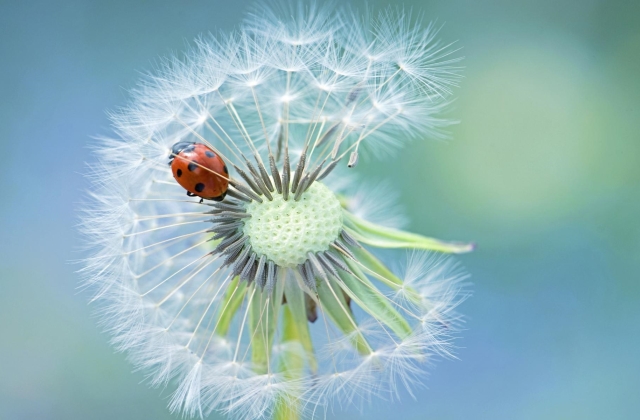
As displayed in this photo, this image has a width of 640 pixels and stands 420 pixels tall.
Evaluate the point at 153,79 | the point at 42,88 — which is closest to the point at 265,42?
the point at 153,79

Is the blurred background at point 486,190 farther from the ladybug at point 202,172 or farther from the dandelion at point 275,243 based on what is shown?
the ladybug at point 202,172

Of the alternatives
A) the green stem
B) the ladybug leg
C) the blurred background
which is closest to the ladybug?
the ladybug leg

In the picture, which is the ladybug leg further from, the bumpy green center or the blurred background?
the blurred background

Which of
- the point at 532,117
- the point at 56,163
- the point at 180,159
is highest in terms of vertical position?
the point at 532,117

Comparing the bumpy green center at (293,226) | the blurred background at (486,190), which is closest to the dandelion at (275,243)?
the bumpy green center at (293,226)

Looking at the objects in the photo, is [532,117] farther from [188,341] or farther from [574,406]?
[188,341]

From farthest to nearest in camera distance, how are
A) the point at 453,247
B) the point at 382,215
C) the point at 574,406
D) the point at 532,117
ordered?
the point at 532,117, the point at 574,406, the point at 382,215, the point at 453,247
